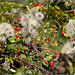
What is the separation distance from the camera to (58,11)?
225 cm

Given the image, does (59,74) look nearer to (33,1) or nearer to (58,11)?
(58,11)

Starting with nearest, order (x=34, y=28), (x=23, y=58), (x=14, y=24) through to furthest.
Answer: (x=34, y=28) → (x=23, y=58) → (x=14, y=24)

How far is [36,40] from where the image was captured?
1.83 meters

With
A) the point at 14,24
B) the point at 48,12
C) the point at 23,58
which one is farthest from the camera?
the point at 48,12

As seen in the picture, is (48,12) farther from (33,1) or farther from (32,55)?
(32,55)

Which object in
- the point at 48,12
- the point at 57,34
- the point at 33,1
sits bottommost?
the point at 57,34

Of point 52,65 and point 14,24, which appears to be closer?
point 52,65

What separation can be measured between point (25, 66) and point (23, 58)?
0.11 metres

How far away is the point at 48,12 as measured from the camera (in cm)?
222

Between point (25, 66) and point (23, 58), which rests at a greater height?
point (23, 58)

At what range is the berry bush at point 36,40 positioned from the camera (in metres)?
1.50

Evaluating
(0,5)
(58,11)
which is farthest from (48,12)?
(0,5)

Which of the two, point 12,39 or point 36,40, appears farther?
point 36,40

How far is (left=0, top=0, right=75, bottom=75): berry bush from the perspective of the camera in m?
1.50
